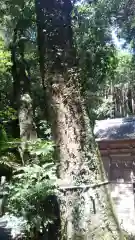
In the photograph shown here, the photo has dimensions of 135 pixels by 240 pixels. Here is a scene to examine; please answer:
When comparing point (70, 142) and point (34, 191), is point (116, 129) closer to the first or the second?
point (34, 191)

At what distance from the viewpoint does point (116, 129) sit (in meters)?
12.1

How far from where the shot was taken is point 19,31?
431 inches

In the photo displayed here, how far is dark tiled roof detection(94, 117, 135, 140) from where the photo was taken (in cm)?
1119

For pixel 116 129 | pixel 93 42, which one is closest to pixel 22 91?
pixel 93 42

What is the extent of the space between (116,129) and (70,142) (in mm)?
8774

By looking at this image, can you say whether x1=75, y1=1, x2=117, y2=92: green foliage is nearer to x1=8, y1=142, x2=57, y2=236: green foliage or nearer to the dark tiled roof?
the dark tiled roof

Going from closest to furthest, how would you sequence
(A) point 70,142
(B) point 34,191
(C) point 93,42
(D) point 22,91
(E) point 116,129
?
(A) point 70,142
(B) point 34,191
(D) point 22,91
(C) point 93,42
(E) point 116,129

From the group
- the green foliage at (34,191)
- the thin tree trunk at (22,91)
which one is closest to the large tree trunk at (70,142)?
the green foliage at (34,191)

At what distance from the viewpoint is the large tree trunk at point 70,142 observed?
3305mm

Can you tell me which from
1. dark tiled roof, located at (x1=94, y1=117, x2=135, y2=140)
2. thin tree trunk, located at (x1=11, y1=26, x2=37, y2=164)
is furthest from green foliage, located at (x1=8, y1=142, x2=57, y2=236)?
dark tiled roof, located at (x1=94, y1=117, x2=135, y2=140)

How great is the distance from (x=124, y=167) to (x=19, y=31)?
237 inches

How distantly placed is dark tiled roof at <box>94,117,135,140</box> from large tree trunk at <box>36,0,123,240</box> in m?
7.45

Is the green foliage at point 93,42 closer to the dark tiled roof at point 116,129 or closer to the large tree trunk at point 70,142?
the dark tiled roof at point 116,129

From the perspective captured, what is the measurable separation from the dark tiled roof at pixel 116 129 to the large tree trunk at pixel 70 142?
7451 mm
